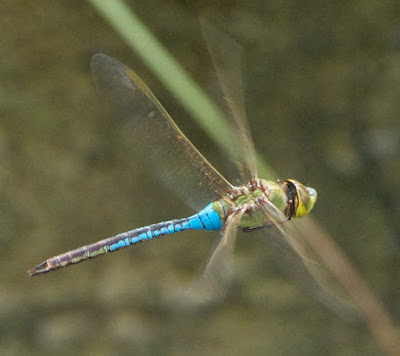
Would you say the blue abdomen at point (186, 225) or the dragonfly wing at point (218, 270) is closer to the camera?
the dragonfly wing at point (218, 270)

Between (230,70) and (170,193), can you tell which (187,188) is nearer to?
(230,70)

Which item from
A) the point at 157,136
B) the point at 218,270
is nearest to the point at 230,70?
the point at 157,136

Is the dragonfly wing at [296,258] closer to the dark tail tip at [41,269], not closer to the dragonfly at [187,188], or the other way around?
the dragonfly at [187,188]

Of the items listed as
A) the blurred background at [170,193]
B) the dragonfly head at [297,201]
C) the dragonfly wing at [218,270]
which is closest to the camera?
A: the dragonfly wing at [218,270]

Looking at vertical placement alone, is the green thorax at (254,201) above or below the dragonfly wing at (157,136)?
below

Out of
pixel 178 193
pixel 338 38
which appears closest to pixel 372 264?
pixel 338 38

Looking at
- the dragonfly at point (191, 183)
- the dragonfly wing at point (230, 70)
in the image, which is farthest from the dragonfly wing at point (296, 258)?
the dragonfly wing at point (230, 70)

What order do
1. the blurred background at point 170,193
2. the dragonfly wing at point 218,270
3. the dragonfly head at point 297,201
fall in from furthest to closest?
the blurred background at point 170,193 < the dragonfly head at point 297,201 < the dragonfly wing at point 218,270
